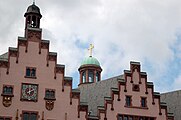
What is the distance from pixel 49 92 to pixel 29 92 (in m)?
2.45

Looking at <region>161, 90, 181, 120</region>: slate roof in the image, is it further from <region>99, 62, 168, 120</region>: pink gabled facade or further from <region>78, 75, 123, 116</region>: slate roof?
<region>78, 75, 123, 116</region>: slate roof

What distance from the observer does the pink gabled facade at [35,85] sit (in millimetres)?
51625

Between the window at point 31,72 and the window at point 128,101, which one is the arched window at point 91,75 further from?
the window at point 31,72

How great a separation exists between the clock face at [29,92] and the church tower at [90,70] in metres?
30.4

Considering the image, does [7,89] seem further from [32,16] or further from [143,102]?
[143,102]

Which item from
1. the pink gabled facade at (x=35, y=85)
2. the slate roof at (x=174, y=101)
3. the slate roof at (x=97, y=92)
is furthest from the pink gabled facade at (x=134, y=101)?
the slate roof at (x=174, y=101)

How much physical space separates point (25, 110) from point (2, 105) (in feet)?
8.96

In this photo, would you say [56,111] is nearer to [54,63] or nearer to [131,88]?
[54,63]

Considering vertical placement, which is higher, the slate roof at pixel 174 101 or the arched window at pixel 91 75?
the arched window at pixel 91 75

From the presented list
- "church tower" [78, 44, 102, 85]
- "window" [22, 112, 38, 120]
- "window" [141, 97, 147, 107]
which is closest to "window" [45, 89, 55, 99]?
"window" [22, 112, 38, 120]

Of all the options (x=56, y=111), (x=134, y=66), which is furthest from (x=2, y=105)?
(x=134, y=66)

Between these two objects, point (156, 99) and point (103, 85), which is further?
point (103, 85)

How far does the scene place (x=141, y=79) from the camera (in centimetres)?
5728

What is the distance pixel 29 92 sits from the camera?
172 ft
